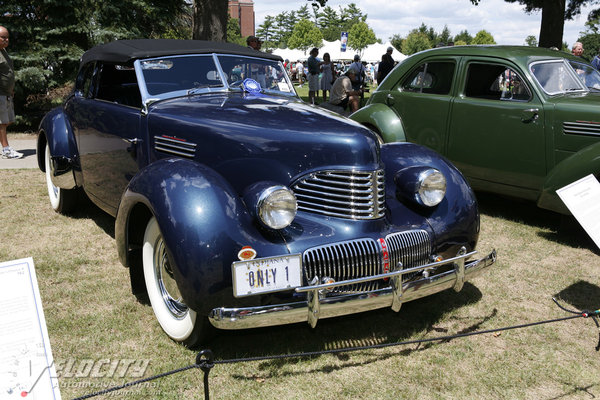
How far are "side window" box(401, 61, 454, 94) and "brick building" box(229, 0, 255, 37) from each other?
395 feet

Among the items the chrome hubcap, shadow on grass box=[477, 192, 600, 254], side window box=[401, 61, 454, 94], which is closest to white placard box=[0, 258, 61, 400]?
the chrome hubcap

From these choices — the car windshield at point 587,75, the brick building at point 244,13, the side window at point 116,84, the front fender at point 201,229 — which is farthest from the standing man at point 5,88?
the brick building at point 244,13

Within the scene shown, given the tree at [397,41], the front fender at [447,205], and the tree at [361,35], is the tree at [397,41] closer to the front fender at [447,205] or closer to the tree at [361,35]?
the tree at [361,35]

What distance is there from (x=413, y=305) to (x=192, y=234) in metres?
1.81

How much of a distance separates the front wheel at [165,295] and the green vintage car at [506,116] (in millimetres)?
3677

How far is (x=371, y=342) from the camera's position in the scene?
3199 mm

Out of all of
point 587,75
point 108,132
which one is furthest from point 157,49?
point 587,75

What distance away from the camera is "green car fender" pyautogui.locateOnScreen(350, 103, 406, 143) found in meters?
6.47

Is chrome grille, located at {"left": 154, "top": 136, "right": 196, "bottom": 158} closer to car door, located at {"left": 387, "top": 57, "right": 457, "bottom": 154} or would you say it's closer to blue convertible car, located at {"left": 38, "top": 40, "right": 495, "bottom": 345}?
blue convertible car, located at {"left": 38, "top": 40, "right": 495, "bottom": 345}

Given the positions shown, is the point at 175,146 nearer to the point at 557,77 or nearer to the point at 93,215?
the point at 93,215

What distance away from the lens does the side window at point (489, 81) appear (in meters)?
5.68

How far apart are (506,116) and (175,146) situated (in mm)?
3665

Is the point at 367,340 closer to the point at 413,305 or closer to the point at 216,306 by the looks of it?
the point at 413,305

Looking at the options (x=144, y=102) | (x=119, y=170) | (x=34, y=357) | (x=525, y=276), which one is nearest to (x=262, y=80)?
(x=144, y=102)
